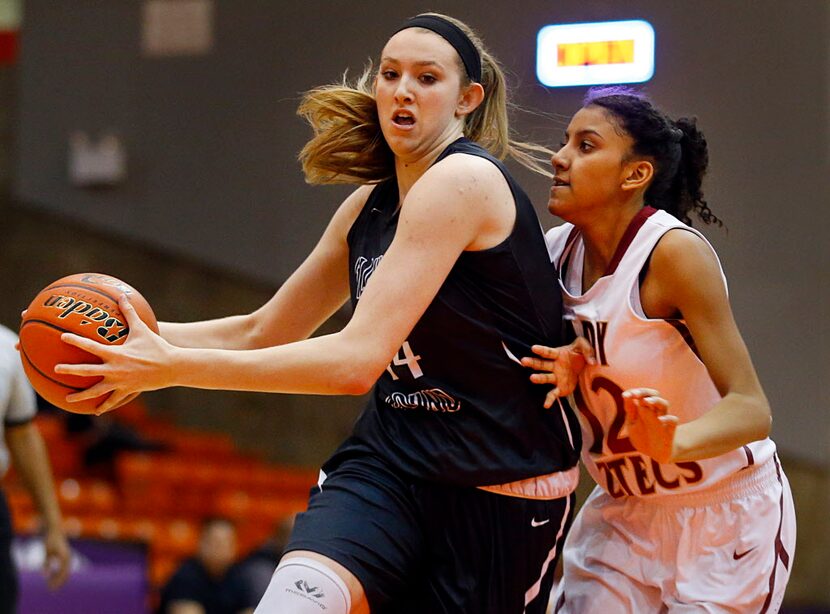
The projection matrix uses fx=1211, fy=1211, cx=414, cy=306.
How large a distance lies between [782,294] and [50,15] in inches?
296

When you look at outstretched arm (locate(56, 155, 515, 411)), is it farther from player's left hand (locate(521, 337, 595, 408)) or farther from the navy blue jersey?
player's left hand (locate(521, 337, 595, 408))

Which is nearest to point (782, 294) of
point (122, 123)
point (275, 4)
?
point (275, 4)

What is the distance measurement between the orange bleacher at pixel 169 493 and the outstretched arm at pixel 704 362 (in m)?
6.15

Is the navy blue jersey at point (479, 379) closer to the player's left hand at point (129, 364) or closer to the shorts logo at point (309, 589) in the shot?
the shorts logo at point (309, 589)

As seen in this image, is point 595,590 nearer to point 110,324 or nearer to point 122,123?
point 110,324

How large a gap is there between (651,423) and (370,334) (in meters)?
0.63

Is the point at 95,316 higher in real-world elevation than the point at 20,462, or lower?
higher

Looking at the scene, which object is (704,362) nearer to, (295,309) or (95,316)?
(295,309)

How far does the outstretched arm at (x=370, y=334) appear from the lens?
251cm

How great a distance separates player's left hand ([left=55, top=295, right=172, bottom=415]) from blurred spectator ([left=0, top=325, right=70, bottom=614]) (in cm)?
244

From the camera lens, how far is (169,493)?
9.99 metres

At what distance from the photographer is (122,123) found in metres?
11.1

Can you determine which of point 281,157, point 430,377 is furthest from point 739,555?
point 281,157

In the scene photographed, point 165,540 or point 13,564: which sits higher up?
point 13,564
